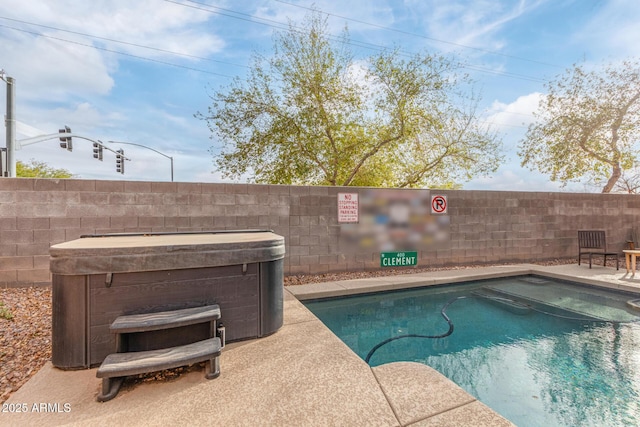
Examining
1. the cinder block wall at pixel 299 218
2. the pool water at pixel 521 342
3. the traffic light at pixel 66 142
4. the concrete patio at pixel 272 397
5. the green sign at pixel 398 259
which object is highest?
the traffic light at pixel 66 142

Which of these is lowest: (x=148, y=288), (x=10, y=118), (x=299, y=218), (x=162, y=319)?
(x=162, y=319)

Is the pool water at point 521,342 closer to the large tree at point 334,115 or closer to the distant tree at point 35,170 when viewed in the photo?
the large tree at point 334,115

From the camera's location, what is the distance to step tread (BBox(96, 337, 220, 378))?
4.90 feet

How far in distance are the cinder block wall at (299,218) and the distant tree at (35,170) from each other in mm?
20042

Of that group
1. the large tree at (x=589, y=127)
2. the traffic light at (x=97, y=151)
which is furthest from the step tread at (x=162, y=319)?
the traffic light at (x=97, y=151)

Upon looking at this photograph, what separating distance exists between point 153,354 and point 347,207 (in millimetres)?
3976

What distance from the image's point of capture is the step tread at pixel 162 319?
65.5 inches

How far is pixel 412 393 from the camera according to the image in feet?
5.28

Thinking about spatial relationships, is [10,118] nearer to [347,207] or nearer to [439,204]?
[347,207]

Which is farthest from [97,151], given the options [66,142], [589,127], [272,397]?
[589,127]

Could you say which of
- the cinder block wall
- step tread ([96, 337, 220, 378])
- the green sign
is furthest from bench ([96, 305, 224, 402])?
the green sign

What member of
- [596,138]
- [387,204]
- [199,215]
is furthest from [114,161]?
[596,138]

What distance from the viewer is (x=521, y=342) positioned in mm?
2875

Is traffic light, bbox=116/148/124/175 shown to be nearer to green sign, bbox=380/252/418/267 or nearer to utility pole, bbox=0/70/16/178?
utility pole, bbox=0/70/16/178
